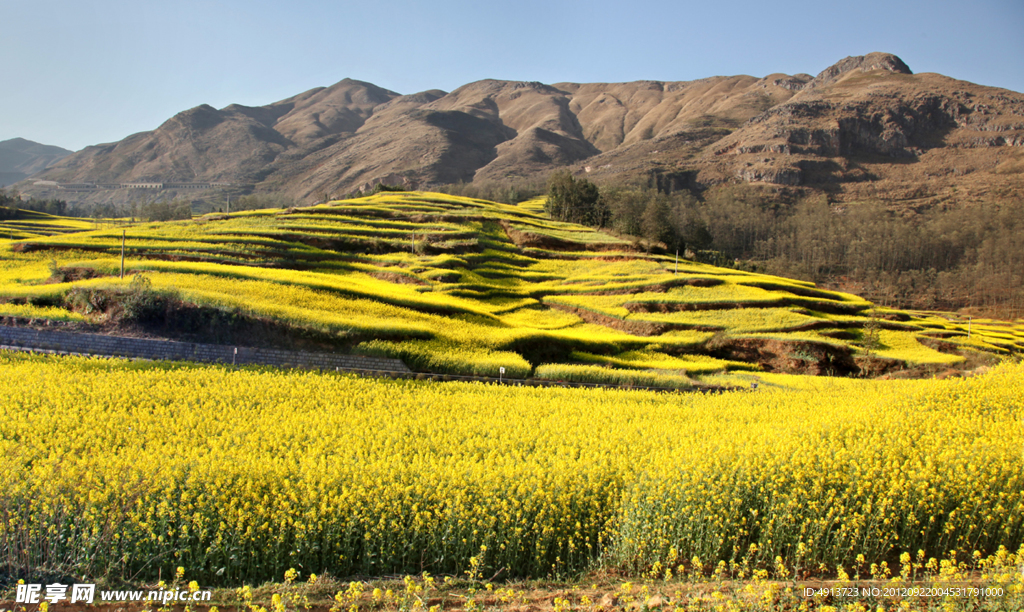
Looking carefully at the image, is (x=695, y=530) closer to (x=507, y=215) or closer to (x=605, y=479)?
(x=605, y=479)

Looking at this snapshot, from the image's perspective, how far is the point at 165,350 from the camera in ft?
69.6

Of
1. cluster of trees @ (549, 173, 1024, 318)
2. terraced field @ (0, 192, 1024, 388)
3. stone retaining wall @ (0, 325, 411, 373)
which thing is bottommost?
stone retaining wall @ (0, 325, 411, 373)

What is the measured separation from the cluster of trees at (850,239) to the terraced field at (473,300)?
71.9 ft

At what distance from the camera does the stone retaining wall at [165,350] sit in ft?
67.6

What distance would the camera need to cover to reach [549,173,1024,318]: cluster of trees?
79.5m

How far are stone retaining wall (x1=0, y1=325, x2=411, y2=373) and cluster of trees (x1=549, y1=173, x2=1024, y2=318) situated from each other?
153 ft

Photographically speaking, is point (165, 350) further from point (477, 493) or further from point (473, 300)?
point (473, 300)

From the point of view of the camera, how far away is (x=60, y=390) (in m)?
14.0

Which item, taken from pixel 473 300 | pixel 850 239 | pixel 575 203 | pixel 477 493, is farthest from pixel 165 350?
pixel 850 239

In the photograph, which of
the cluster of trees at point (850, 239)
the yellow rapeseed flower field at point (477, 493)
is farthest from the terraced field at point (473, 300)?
the cluster of trees at point (850, 239)

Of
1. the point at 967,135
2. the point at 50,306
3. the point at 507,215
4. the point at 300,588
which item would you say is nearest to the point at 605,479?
the point at 300,588

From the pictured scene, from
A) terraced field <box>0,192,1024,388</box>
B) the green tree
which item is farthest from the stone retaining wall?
the green tree

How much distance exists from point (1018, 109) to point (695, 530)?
277105mm

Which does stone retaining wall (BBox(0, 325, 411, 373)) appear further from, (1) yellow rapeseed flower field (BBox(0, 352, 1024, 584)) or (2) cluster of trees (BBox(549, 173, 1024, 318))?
(2) cluster of trees (BBox(549, 173, 1024, 318))
